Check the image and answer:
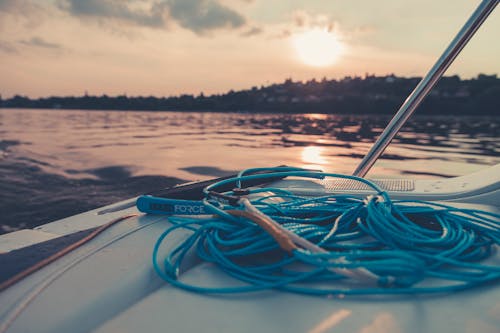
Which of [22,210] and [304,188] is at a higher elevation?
[304,188]

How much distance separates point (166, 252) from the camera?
1.16 meters

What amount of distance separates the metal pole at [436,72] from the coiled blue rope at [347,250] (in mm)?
606

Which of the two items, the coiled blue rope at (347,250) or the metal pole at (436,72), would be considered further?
the metal pole at (436,72)

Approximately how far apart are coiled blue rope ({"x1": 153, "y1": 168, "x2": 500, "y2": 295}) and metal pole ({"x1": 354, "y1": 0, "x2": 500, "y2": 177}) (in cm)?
61

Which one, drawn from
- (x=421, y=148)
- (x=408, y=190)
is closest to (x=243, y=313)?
(x=408, y=190)

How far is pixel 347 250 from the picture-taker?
111 centimetres

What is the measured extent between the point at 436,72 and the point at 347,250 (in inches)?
46.0

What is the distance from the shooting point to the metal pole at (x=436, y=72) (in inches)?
67.2

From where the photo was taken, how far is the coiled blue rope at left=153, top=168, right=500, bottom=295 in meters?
0.93

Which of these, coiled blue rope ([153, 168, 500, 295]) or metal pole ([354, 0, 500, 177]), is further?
metal pole ([354, 0, 500, 177])

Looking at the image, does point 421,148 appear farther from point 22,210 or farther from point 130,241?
point 130,241

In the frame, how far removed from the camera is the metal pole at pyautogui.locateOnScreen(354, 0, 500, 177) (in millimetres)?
1708

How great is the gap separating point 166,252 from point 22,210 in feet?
12.0

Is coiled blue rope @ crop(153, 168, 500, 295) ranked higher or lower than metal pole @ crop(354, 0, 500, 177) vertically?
lower
